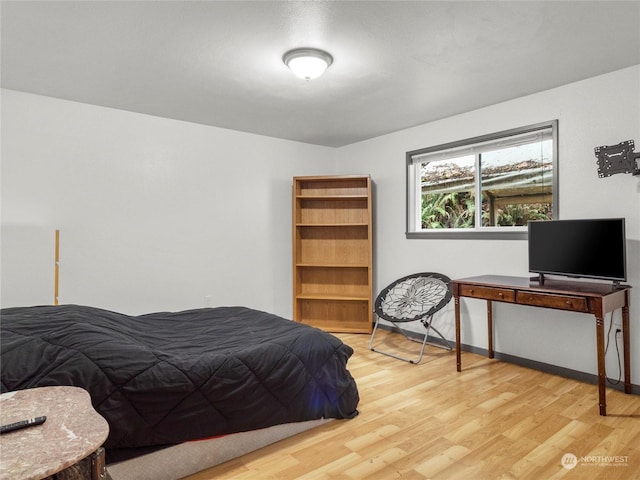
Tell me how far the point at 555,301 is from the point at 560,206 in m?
0.92

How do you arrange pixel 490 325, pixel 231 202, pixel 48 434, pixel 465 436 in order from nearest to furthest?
pixel 48 434, pixel 465 436, pixel 490 325, pixel 231 202

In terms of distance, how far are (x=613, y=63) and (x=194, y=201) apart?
3711mm

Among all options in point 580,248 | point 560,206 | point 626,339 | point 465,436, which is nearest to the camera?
point 465,436

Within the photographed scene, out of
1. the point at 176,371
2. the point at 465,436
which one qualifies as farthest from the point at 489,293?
the point at 176,371

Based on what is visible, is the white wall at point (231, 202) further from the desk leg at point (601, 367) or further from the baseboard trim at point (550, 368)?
the desk leg at point (601, 367)

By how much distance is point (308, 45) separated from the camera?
Answer: 2.44 meters

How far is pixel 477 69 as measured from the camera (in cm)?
280

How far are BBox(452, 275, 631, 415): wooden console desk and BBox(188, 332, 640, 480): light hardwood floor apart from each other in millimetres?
281

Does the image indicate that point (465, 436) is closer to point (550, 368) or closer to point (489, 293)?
point (489, 293)

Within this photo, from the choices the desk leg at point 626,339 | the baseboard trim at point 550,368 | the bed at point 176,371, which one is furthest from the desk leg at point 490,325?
the bed at point 176,371

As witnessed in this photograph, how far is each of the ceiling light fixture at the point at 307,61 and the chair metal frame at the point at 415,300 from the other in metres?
2.16

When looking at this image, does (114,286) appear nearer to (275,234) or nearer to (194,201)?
(194,201)

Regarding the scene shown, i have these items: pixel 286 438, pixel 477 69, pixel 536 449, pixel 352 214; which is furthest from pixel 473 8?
pixel 352 214

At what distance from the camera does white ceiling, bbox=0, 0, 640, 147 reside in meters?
2.08
